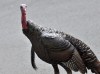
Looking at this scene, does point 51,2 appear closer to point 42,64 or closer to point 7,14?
point 7,14

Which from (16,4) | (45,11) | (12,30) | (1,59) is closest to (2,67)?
(1,59)

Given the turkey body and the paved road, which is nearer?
the turkey body

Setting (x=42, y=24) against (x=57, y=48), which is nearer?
(x=57, y=48)

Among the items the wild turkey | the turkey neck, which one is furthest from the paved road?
the turkey neck

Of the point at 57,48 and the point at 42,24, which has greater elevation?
the point at 42,24

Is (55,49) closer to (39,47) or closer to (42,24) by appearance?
(39,47)

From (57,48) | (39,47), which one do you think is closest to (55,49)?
(57,48)

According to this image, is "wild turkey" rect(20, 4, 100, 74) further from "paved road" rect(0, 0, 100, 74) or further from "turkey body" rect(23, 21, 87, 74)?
"paved road" rect(0, 0, 100, 74)

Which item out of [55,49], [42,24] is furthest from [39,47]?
[42,24]

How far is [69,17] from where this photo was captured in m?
11.5

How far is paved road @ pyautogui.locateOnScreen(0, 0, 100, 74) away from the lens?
9.18 metres

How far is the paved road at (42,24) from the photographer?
30.1 feet

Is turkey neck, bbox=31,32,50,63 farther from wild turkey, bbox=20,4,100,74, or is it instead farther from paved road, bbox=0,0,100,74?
paved road, bbox=0,0,100,74

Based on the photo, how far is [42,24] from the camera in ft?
36.9
